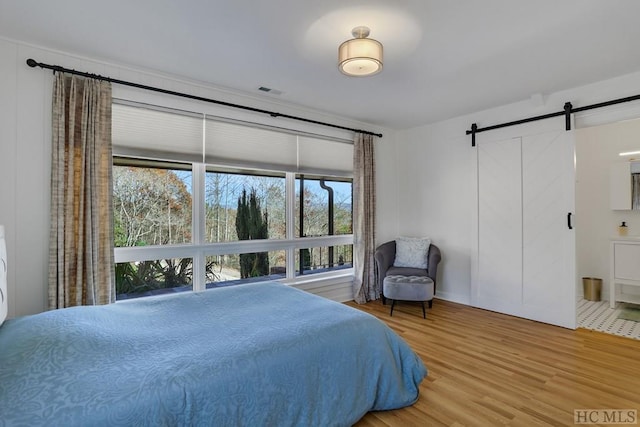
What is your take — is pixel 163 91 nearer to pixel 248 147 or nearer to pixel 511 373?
pixel 248 147

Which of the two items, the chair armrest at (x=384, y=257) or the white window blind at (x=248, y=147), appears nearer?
the white window blind at (x=248, y=147)

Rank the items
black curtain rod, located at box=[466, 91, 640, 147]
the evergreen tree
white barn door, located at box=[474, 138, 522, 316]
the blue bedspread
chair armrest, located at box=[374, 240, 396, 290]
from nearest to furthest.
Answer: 1. the blue bedspread
2. black curtain rod, located at box=[466, 91, 640, 147]
3. the evergreen tree
4. white barn door, located at box=[474, 138, 522, 316]
5. chair armrest, located at box=[374, 240, 396, 290]

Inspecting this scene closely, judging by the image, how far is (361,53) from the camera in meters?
2.22

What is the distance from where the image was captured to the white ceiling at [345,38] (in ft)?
6.82

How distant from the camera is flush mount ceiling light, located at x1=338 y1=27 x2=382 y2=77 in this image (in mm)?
2227

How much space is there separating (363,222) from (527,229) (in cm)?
201

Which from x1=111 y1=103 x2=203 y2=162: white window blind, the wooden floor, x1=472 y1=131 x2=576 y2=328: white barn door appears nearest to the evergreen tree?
x1=111 y1=103 x2=203 y2=162: white window blind

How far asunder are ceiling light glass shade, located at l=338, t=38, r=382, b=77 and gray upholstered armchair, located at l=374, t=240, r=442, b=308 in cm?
273

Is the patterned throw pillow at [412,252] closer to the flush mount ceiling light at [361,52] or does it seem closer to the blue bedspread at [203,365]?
the blue bedspread at [203,365]

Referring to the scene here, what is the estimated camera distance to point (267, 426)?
4.60 feet

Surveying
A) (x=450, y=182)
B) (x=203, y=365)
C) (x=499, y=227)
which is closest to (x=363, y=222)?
(x=450, y=182)

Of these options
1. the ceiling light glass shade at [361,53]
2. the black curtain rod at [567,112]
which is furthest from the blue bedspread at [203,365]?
the black curtain rod at [567,112]

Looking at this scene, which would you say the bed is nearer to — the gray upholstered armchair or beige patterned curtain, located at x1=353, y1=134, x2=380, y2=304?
the gray upholstered armchair

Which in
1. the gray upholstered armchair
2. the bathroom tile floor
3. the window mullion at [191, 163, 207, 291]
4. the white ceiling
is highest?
the white ceiling
